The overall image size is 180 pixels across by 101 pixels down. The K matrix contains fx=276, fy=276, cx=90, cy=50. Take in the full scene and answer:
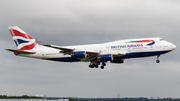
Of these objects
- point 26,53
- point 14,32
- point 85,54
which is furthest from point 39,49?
point 85,54

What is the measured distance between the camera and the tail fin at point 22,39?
244 feet

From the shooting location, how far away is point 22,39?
7531cm

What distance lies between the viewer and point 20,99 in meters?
58.5

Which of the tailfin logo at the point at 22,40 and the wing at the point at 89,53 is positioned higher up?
the tailfin logo at the point at 22,40

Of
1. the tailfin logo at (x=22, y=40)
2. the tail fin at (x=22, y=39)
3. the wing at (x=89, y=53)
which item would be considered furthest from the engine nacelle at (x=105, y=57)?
the tailfin logo at (x=22, y=40)

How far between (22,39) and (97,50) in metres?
22.0

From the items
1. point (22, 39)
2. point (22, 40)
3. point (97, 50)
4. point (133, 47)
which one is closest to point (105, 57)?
point (97, 50)

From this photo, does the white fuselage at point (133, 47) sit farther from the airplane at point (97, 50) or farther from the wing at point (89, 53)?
the wing at point (89, 53)

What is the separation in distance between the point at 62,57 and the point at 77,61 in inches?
157

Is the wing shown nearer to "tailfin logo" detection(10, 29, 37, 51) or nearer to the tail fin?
the tail fin

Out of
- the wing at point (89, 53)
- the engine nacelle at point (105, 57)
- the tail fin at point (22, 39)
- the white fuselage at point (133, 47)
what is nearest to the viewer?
the white fuselage at point (133, 47)

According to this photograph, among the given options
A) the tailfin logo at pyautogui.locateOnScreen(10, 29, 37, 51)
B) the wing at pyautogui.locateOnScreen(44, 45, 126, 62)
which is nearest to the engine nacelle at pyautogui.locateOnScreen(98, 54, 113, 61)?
the wing at pyautogui.locateOnScreen(44, 45, 126, 62)

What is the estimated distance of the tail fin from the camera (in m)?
74.4

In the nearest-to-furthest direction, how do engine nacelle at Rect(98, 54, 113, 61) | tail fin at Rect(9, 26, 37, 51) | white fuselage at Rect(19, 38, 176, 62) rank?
white fuselage at Rect(19, 38, 176, 62) < engine nacelle at Rect(98, 54, 113, 61) < tail fin at Rect(9, 26, 37, 51)
